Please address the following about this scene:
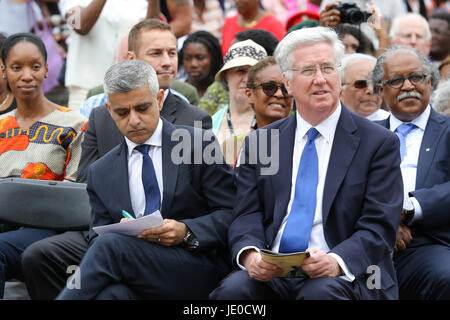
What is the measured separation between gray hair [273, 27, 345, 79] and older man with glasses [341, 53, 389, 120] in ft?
5.68

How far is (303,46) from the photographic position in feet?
13.0

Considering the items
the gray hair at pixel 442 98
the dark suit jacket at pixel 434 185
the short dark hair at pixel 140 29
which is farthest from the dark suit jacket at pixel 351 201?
the short dark hair at pixel 140 29

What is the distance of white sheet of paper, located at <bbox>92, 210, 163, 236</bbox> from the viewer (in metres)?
3.65

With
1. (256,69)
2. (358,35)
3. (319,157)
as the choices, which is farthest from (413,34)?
(319,157)

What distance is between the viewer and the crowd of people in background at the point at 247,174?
11.9 ft

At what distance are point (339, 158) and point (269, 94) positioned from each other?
1500 mm

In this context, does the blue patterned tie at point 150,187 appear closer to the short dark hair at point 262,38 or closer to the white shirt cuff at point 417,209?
the white shirt cuff at point 417,209

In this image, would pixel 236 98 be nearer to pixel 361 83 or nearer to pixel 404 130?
pixel 361 83

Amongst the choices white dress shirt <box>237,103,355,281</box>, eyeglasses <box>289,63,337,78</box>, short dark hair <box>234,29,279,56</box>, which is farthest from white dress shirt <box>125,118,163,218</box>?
short dark hair <box>234,29,279,56</box>

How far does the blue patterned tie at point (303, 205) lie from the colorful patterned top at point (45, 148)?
1.98 metres

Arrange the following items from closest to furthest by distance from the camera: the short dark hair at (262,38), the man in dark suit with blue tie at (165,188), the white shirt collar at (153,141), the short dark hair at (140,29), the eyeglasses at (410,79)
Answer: the man in dark suit with blue tie at (165,188), the white shirt collar at (153,141), the eyeglasses at (410,79), the short dark hair at (140,29), the short dark hair at (262,38)

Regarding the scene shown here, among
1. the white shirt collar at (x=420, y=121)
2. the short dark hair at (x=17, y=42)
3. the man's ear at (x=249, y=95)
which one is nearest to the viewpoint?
the white shirt collar at (x=420, y=121)

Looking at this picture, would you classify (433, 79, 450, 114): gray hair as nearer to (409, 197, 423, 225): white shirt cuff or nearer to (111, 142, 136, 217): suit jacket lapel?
(409, 197, 423, 225): white shirt cuff
